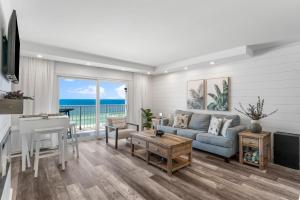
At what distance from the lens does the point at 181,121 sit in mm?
4602

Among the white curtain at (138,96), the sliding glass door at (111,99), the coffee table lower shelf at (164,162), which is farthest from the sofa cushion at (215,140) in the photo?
the sliding glass door at (111,99)

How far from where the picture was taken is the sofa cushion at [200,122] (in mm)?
4234

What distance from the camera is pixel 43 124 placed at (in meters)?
2.96

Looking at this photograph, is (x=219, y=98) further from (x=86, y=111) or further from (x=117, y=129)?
(x=86, y=111)

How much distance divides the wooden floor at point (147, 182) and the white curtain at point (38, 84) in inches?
51.0

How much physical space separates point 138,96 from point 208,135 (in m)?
3.16

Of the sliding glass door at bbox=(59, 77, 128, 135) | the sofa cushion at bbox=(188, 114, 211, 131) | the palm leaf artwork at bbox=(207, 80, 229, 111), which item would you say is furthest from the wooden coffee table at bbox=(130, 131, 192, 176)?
the sliding glass door at bbox=(59, 77, 128, 135)

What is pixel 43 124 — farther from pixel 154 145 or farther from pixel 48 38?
pixel 154 145

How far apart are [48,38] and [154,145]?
299 centimetres

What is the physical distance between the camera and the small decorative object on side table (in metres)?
3.00

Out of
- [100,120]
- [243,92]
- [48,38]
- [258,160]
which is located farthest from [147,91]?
[258,160]

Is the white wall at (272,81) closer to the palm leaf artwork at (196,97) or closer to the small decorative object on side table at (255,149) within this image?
the palm leaf artwork at (196,97)

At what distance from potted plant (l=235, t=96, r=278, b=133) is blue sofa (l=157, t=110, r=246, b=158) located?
0.26 m

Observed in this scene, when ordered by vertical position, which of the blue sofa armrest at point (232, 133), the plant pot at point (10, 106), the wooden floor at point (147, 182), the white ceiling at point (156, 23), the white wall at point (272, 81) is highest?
the white ceiling at point (156, 23)
